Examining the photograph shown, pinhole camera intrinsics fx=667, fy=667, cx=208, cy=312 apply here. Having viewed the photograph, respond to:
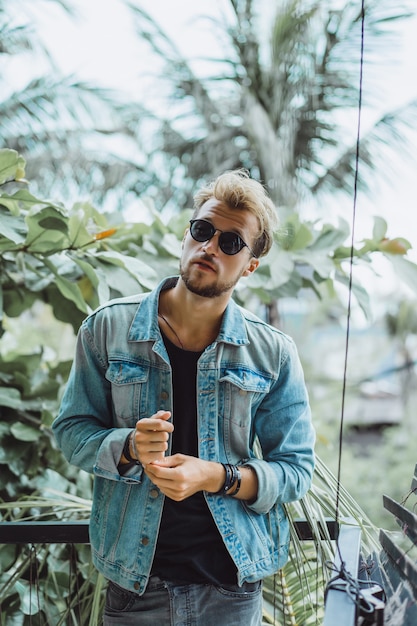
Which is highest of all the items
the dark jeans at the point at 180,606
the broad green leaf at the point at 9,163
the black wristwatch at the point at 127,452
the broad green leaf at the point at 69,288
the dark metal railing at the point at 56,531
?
the broad green leaf at the point at 9,163

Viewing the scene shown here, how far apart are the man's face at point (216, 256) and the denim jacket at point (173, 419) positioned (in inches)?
3.0

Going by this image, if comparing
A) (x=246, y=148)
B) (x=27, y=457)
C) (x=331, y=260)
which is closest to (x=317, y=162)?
(x=246, y=148)

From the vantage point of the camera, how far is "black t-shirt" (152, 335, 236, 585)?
3.83 feet

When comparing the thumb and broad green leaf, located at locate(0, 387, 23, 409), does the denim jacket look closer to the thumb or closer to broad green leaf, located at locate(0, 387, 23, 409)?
the thumb

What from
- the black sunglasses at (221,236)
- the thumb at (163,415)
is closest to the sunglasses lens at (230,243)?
the black sunglasses at (221,236)

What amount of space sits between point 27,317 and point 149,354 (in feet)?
30.7

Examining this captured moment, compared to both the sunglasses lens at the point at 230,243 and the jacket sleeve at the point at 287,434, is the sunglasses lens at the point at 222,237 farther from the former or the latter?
the jacket sleeve at the point at 287,434

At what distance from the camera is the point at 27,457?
2.00m

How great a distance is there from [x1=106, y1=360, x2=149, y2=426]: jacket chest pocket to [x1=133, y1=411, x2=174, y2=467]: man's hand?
0.14m

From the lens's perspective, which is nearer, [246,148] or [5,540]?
[5,540]

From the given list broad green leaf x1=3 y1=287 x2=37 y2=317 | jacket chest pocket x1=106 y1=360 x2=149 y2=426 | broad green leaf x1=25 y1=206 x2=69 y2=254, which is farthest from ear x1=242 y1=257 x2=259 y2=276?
broad green leaf x1=3 y1=287 x2=37 y2=317

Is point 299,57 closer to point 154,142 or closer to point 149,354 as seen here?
point 154,142

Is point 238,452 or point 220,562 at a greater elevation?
point 238,452

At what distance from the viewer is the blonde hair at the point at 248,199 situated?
4.10 ft
